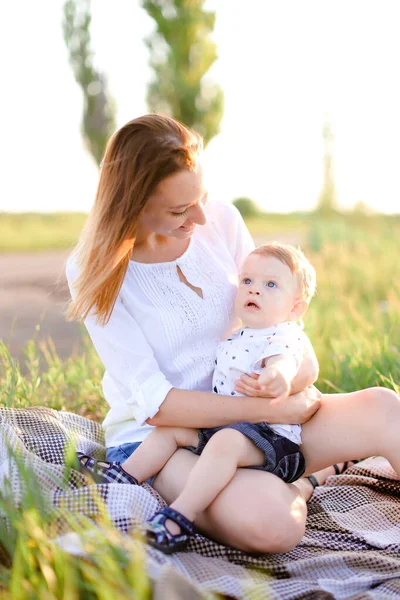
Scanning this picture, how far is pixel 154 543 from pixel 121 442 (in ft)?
2.04

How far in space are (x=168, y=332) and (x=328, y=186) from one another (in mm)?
10631

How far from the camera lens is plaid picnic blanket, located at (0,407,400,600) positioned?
1.70m

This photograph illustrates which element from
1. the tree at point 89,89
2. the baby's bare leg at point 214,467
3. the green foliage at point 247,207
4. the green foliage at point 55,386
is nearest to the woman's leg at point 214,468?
the baby's bare leg at point 214,467

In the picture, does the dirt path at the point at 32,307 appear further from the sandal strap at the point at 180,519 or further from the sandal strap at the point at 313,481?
the sandal strap at the point at 180,519

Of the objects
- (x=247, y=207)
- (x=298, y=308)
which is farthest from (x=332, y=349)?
(x=247, y=207)

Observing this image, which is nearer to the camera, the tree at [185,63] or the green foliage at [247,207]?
the tree at [185,63]

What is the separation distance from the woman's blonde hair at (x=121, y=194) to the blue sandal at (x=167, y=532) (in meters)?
0.68

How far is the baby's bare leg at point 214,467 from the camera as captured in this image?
1.89 meters

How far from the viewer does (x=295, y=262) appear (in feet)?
7.39

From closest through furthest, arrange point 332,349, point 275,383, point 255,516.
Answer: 1. point 255,516
2. point 275,383
3. point 332,349

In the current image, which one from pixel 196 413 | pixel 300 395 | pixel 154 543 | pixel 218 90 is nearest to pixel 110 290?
pixel 196 413

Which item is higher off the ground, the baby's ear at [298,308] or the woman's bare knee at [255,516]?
the baby's ear at [298,308]

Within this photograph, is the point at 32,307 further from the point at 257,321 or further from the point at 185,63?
the point at 185,63

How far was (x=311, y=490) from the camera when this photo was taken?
2.38 metres
